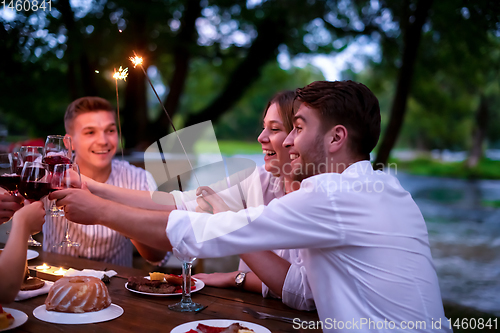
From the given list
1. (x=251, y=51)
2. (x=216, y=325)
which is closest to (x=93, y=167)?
(x=216, y=325)

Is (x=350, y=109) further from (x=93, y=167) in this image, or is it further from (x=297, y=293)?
(x=93, y=167)

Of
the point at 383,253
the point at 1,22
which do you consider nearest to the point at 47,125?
the point at 1,22

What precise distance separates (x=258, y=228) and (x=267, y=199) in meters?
1.29

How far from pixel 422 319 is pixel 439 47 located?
247 inches

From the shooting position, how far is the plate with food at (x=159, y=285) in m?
1.86

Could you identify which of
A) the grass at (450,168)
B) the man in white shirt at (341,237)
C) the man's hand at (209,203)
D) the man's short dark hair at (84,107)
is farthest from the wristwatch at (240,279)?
the grass at (450,168)

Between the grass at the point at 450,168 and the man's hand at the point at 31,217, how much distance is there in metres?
21.3

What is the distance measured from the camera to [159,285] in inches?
75.4

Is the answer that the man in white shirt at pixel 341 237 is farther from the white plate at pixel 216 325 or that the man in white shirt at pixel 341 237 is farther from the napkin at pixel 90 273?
the napkin at pixel 90 273

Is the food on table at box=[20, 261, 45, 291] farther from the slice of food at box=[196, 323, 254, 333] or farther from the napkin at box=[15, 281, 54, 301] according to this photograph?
the slice of food at box=[196, 323, 254, 333]

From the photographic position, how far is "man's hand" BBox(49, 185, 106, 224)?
1.51 metres

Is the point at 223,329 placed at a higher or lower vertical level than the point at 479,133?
lower

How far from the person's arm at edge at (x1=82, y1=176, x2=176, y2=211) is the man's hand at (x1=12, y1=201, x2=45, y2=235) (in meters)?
0.79

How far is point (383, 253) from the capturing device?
1.44 m
